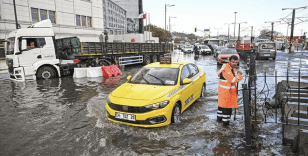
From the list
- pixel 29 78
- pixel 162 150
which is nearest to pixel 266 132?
pixel 162 150

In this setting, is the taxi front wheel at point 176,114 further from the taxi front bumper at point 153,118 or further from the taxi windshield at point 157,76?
the taxi windshield at point 157,76

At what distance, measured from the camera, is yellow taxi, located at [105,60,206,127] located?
455 cm

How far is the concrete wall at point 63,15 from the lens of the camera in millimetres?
19609

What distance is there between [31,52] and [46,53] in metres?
0.79

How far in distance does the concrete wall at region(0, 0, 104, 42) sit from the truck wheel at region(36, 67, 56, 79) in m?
10.9

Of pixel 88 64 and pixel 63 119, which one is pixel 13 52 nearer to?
pixel 88 64

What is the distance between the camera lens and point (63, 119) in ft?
18.9

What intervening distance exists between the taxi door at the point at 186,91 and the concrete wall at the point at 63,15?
20456 mm

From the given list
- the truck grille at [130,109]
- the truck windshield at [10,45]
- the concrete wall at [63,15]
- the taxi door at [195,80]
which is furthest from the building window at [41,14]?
the truck grille at [130,109]

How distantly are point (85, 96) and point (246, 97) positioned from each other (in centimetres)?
628

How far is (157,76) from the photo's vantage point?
19.0ft

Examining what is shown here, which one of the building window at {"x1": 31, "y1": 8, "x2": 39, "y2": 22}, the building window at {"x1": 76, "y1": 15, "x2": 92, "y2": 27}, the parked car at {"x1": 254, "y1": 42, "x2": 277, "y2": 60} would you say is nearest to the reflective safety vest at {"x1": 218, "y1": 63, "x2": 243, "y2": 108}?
the parked car at {"x1": 254, "y1": 42, "x2": 277, "y2": 60}

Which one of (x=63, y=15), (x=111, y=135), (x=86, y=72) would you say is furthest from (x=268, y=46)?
(x=63, y=15)

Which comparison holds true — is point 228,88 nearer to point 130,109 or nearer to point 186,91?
point 186,91
